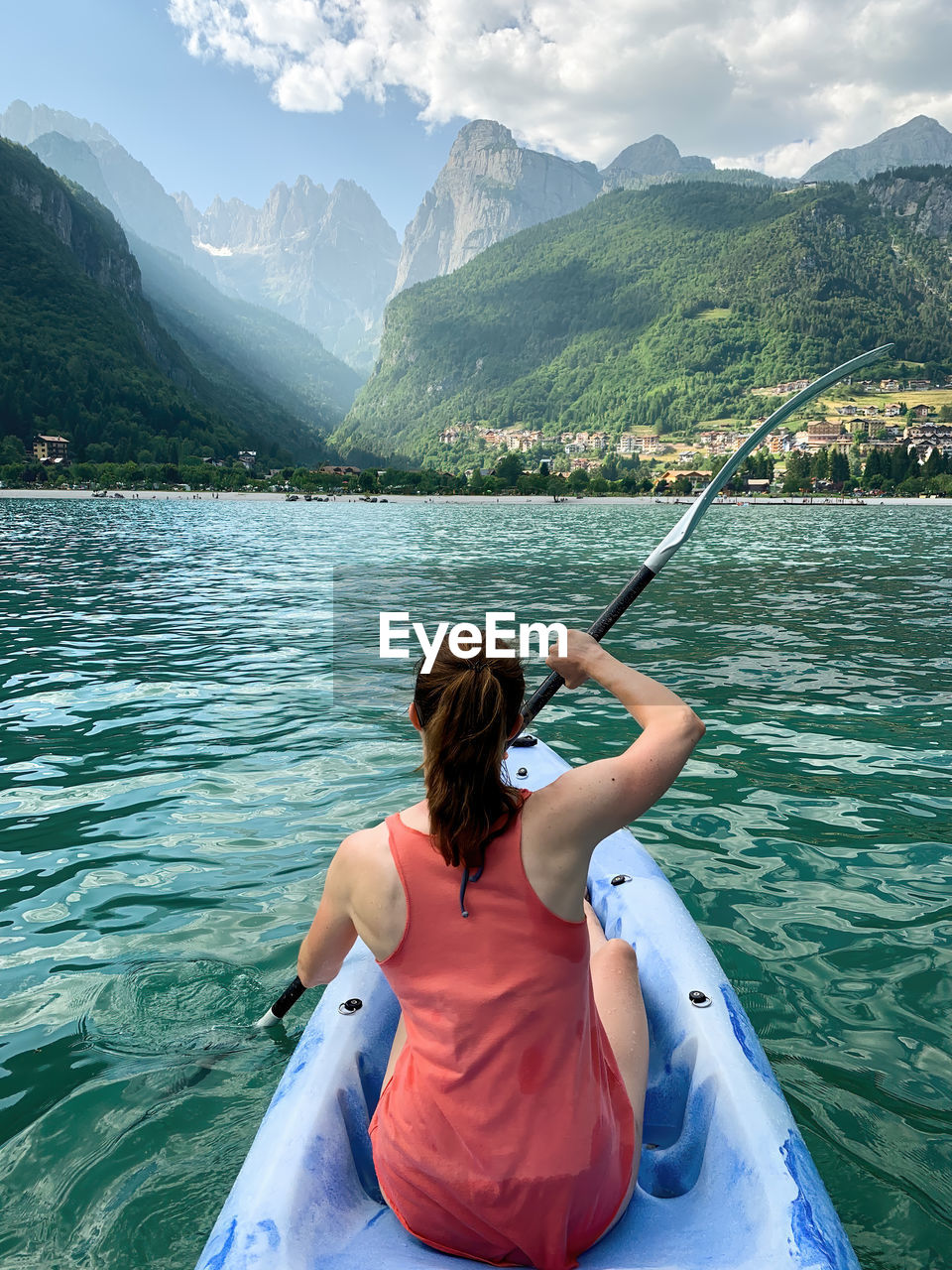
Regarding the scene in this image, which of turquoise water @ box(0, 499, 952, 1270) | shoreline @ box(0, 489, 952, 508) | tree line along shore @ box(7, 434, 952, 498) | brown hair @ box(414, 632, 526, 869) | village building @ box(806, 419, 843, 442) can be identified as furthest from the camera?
village building @ box(806, 419, 843, 442)

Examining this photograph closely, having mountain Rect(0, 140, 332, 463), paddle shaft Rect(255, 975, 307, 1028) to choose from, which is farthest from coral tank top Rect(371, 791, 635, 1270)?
mountain Rect(0, 140, 332, 463)

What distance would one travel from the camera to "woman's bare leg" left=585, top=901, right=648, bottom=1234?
2.56 m

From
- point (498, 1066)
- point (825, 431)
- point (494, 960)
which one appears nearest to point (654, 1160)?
point (498, 1066)

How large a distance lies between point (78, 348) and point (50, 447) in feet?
106

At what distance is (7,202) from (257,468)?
3157 inches

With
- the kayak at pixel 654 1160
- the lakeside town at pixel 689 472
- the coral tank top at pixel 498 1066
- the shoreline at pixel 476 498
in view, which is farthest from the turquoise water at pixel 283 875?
the lakeside town at pixel 689 472

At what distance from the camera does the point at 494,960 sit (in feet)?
6.63

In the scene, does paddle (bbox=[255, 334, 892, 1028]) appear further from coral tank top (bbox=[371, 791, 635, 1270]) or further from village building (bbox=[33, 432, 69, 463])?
village building (bbox=[33, 432, 69, 463])

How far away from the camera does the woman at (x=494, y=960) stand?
1977 mm

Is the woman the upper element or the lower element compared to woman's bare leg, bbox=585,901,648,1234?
upper

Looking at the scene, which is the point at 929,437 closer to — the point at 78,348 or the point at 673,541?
the point at 78,348

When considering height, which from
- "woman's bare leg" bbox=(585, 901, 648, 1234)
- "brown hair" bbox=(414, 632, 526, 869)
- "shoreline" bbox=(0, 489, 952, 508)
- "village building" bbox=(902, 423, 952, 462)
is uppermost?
"village building" bbox=(902, 423, 952, 462)

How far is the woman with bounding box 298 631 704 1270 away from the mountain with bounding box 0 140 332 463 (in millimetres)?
144438

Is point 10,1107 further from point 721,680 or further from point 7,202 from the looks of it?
point 7,202
